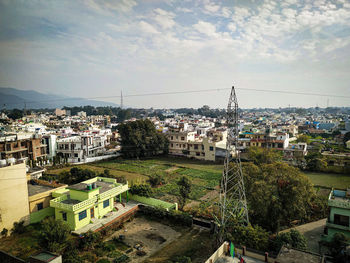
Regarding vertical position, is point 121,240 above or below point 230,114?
below

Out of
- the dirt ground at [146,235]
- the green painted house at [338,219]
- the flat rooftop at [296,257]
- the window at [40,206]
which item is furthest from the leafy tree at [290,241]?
the window at [40,206]

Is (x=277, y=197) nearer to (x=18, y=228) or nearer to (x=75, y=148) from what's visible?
(x=18, y=228)

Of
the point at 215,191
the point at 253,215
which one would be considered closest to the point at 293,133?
the point at 215,191

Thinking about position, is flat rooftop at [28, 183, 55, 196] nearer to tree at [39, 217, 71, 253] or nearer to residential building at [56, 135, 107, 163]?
tree at [39, 217, 71, 253]

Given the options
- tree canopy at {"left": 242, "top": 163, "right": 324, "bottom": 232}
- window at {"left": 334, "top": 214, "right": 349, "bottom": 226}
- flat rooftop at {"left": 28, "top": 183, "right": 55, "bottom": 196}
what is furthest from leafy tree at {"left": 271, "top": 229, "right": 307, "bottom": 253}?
flat rooftop at {"left": 28, "top": 183, "right": 55, "bottom": 196}

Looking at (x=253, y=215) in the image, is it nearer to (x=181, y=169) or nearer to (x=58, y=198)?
(x=58, y=198)

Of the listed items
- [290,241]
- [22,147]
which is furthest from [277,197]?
[22,147]

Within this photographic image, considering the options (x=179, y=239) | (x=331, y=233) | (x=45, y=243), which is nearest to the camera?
(x=45, y=243)
